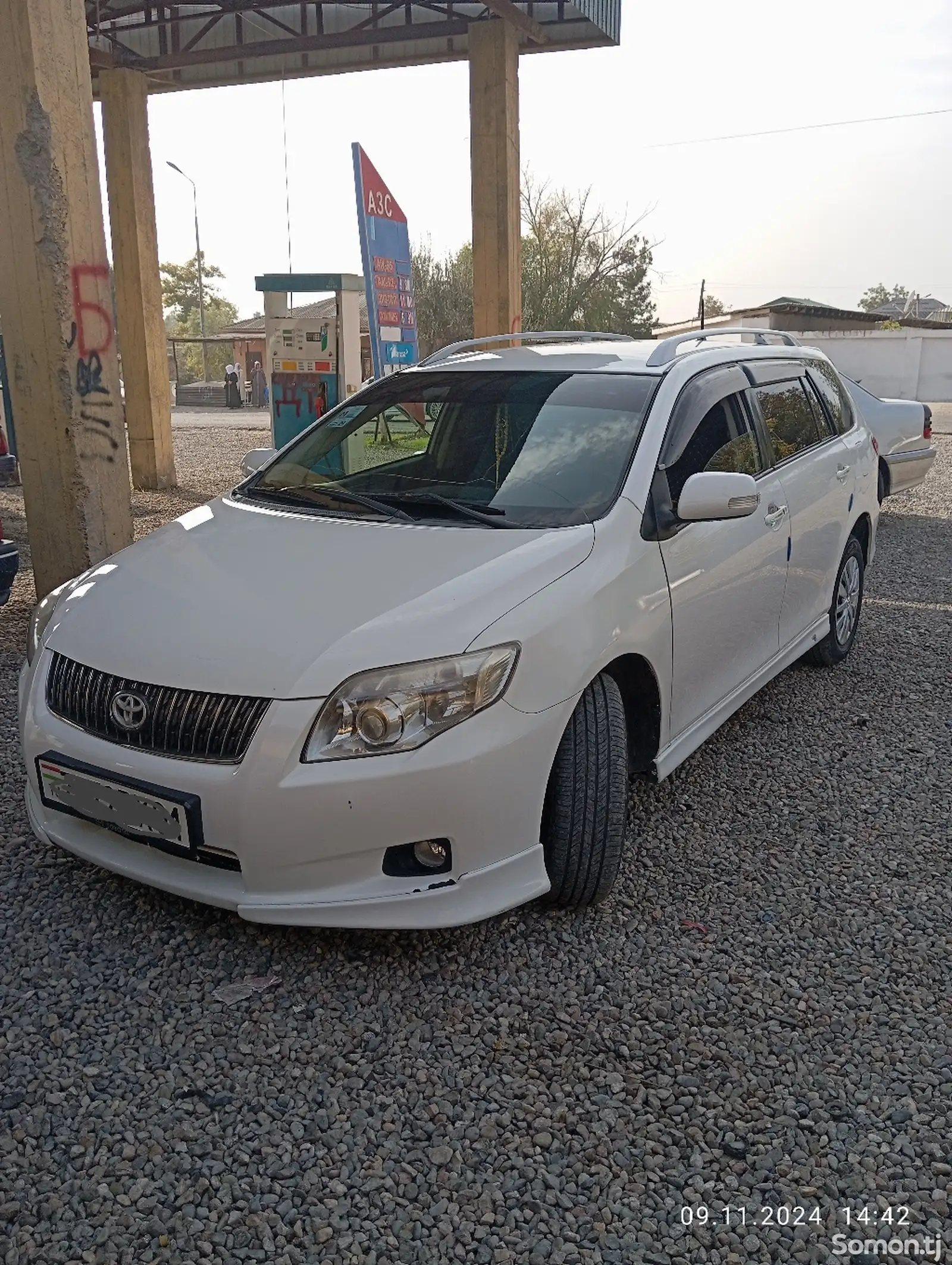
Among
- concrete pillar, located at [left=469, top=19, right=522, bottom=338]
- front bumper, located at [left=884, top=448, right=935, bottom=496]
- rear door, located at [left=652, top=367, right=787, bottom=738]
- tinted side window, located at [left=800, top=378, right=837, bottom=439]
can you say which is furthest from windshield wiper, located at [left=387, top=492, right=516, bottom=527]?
concrete pillar, located at [left=469, top=19, right=522, bottom=338]

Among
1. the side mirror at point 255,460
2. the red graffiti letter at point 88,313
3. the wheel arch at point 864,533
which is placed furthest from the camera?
the red graffiti letter at point 88,313

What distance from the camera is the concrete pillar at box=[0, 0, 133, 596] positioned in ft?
18.1

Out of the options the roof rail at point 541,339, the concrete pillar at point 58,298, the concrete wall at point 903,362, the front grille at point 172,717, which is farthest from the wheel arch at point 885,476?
the concrete wall at point 903,362

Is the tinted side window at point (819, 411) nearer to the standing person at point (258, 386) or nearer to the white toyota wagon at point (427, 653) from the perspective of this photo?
the white toyota wagon at point (427, 653)

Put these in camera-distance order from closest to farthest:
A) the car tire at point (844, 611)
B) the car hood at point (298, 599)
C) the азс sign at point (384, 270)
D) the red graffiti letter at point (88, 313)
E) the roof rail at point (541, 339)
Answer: the car hood at point (298, 599) < the roof rail at point (541, 339) < the car tire at point (844, 611) < the red graffiti letter at point (88, 313) < the азс sign at point (384, 270)

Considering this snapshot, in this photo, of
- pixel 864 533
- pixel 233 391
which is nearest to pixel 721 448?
pixel 864 533

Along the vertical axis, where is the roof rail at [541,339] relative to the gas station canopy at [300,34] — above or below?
below

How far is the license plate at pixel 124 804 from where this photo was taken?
2758 mm

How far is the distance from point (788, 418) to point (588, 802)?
2.53 metres

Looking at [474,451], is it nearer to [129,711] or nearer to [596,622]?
[596,622]

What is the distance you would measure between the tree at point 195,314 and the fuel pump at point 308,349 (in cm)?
4836

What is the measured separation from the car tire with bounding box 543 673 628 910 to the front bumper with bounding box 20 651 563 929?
13cm

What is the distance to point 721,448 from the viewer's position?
4066 millimetres

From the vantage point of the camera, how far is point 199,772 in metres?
2.74
